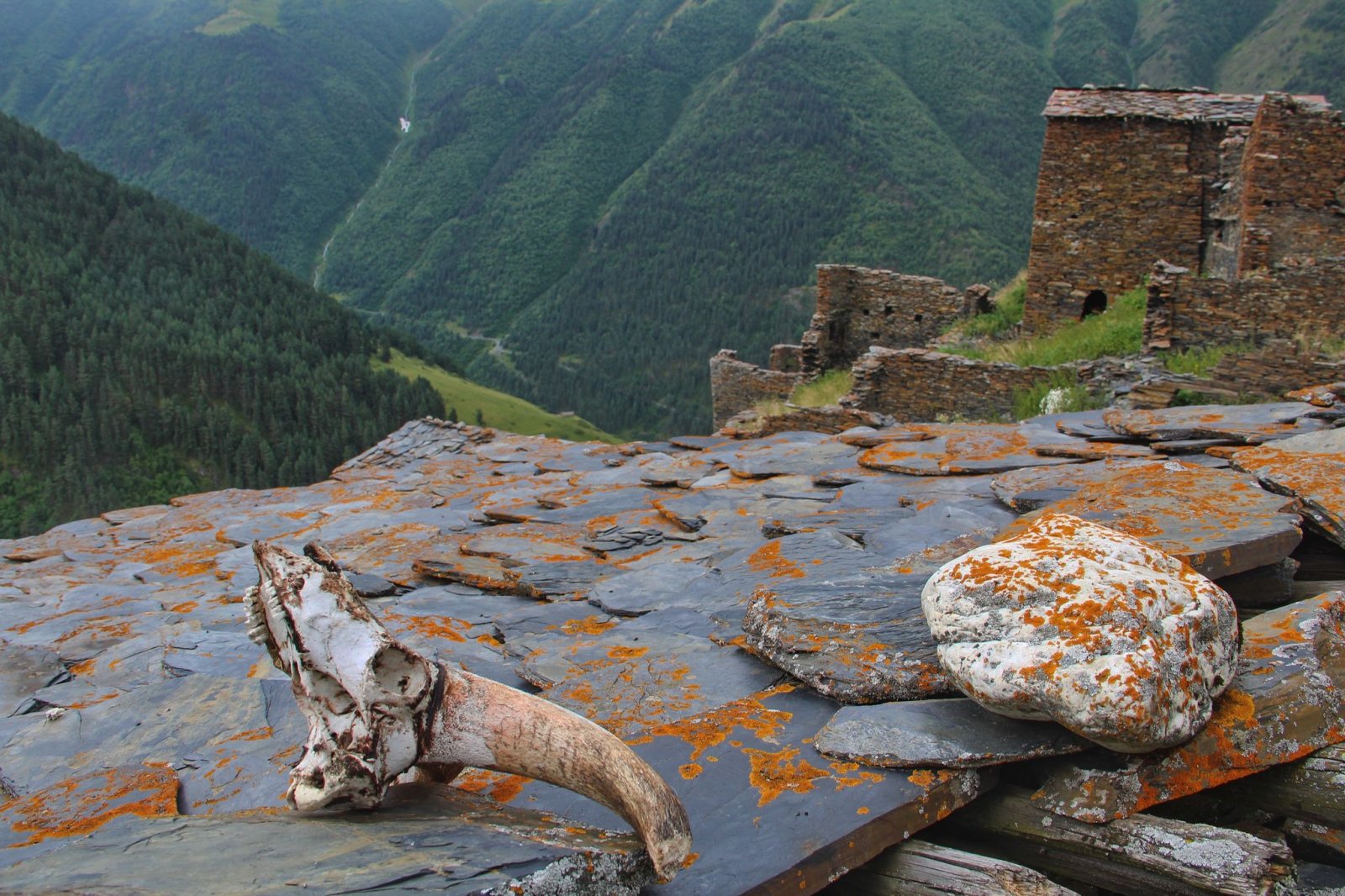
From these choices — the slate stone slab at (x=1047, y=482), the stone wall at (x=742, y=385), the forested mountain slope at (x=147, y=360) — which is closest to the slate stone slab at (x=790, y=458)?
the slate stone slab at (x=1047, y=482)

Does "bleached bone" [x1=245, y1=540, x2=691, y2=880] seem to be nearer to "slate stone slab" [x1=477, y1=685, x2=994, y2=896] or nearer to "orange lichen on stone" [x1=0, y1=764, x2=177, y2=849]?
"slate stone slab" [x1=477, y1=685, x2=994, y2=896]

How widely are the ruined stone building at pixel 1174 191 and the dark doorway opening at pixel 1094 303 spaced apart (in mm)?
18

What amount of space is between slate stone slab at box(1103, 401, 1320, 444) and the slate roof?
10050 millimetres

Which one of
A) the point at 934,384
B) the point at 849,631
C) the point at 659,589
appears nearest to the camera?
the point at 849,631

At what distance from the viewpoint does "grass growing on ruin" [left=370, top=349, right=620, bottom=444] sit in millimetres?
88512

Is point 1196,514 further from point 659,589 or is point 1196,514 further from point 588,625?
point 588,625

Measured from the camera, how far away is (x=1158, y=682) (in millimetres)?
2262

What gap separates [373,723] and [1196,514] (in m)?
3.05

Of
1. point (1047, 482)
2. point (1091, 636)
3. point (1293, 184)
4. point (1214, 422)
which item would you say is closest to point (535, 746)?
point (1091, 636)

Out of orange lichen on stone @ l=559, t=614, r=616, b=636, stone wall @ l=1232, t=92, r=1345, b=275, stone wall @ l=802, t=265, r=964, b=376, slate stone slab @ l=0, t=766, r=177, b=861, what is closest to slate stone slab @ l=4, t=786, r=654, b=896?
slate stone slab @ l=0, t=766, r=177, b=861

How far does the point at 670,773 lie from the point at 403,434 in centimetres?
976

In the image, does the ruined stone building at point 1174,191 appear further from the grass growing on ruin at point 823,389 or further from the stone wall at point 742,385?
the stone wall at point 742,385

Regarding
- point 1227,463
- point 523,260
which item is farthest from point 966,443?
point 523,260

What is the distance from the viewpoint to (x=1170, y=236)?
1495 centimetres
